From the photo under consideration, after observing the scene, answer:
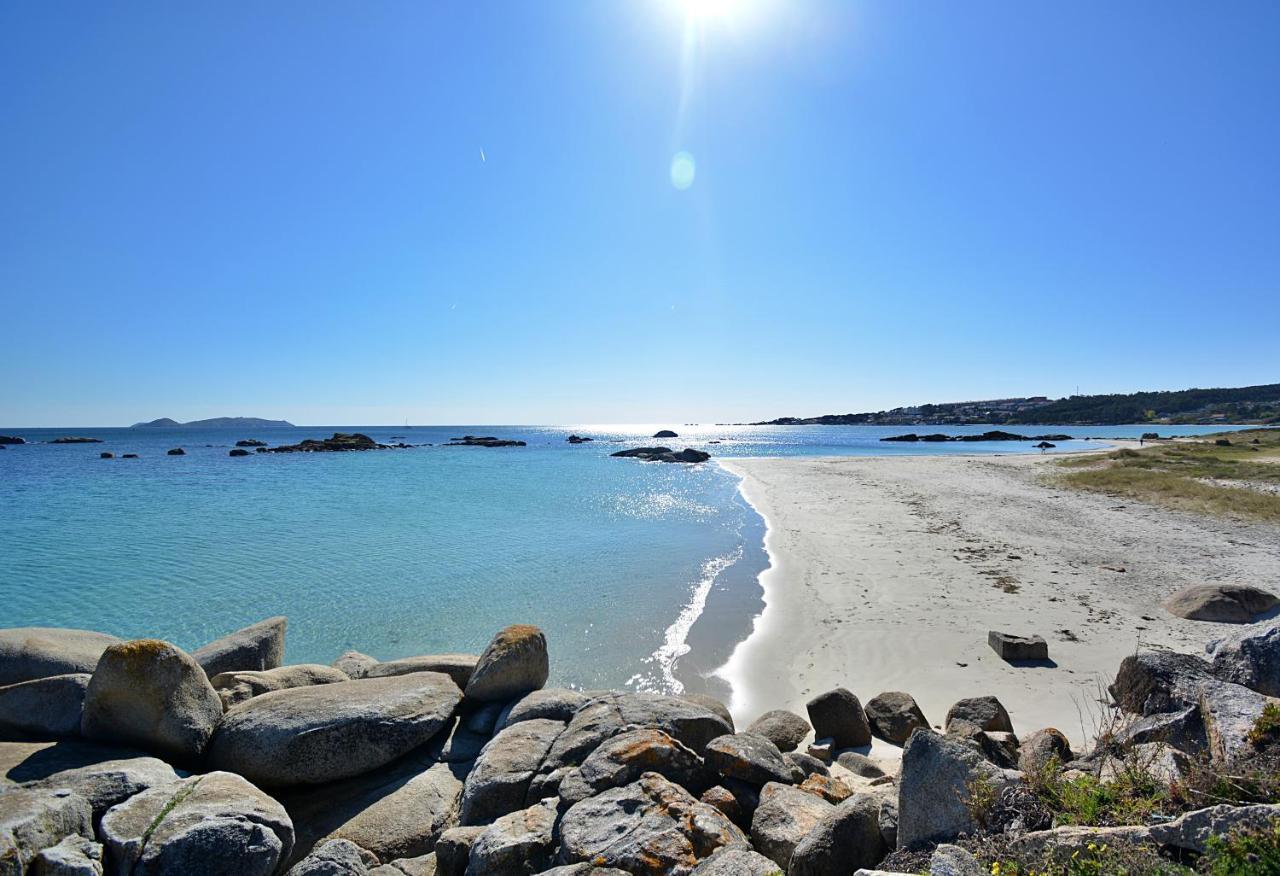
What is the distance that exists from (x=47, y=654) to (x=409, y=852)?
19.7 ft

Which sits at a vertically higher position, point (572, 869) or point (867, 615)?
point (572, 869)

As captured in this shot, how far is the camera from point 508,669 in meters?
8.00

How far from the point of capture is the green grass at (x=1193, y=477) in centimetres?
2330

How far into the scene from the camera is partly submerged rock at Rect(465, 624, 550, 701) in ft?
26.1

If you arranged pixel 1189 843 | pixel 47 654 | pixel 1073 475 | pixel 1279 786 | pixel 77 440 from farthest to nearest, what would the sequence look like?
pixel 77 440 → pixel 1073 475 → pixel 47 654 → pixel 1279 786 → pixel 1189 843

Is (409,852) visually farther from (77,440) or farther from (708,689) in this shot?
(77,440)

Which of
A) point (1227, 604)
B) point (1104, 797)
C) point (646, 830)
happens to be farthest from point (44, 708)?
point (1227, 604)

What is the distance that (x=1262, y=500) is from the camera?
23531mm

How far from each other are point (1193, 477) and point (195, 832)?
44042mm

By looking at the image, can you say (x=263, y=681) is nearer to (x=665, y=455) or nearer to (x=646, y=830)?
(x=646, y=830)

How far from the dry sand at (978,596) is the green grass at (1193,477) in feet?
6.28

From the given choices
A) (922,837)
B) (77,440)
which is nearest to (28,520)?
(922,837)

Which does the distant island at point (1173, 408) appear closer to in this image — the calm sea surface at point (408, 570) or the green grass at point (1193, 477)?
the green grass at point (1193, 477)

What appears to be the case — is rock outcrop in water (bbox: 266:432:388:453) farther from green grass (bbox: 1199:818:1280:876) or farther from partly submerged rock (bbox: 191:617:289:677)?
green grass (bbox: 1199:818:1280:876)
